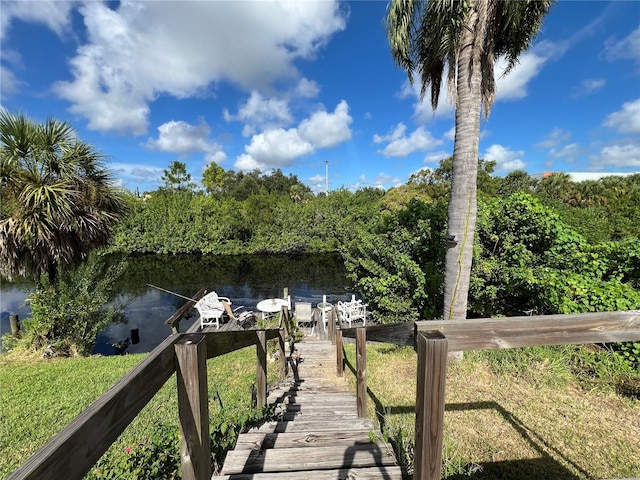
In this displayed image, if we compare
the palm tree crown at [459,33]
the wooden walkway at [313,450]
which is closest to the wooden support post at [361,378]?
the wooden walkway at [313,450]

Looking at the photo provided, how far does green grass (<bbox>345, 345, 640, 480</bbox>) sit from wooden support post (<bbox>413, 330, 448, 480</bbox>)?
3.25 ft

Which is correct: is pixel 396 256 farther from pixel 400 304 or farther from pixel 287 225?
pixel 287 225

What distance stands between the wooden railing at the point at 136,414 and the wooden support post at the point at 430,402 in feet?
3.11

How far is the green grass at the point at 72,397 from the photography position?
353 cm

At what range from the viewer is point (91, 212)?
260 inches

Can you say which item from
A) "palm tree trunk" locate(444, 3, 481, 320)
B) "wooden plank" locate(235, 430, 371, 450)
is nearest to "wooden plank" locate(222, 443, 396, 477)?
"wooden plank" locate(235, 430, 371, 450)

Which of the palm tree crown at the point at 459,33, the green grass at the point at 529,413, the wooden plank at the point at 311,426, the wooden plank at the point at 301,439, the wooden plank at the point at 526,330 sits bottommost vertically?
the green grass at the point at 529,413

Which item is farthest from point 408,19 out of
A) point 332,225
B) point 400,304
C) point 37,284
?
point 332,225

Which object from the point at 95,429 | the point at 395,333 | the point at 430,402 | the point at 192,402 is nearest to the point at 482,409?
the point at 395,333

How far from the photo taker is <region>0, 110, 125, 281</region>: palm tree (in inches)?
227

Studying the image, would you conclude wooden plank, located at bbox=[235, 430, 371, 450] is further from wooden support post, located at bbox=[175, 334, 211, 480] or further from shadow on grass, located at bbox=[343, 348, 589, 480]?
wooden support post, located at bbox=[175, 334, 211, 480]

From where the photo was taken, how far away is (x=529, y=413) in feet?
11.5

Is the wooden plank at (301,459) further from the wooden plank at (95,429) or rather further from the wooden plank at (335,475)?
the wooden plank at (95,429)

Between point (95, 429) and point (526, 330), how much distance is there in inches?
65.3
